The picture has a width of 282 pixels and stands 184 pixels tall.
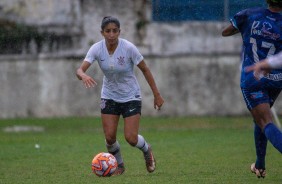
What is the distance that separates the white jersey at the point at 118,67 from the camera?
13.0 metres

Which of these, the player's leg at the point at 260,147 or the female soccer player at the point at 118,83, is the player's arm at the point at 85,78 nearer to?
the female soccer player at the point at 118,83

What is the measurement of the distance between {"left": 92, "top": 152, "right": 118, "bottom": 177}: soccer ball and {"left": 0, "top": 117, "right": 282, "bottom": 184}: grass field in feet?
0.45

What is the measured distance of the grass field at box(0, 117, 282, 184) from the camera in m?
12.7

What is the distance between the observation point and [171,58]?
28.0 metres

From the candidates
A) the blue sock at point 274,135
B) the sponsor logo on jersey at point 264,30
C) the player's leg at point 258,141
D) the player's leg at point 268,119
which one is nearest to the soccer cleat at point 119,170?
the player's leg at point 258,141

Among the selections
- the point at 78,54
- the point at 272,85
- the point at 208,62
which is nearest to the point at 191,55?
the point at 208,62

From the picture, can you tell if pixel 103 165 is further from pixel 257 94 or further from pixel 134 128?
pixel 257 94

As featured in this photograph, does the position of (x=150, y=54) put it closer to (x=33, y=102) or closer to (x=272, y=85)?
(x=33, y=102)

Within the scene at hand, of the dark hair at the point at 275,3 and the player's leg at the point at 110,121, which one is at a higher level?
the dark hair at the point at 275,3

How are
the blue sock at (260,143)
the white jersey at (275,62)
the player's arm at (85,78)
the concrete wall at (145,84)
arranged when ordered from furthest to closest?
1. the concrete wall at (145,84)
2. the player's arm at (85,78)
3. the blue sock at (260,143)
4. the white jersey at (275,62)

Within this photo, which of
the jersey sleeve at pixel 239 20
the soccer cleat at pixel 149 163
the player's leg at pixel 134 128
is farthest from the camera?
the soccer cleat at pixel 149 163

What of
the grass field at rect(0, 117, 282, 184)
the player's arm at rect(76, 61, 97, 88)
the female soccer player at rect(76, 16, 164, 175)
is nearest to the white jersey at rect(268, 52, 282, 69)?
the grass field at rect(0, 117, 282, 184)

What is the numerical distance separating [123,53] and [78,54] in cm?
1489

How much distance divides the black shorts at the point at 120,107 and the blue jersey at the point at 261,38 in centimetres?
237
